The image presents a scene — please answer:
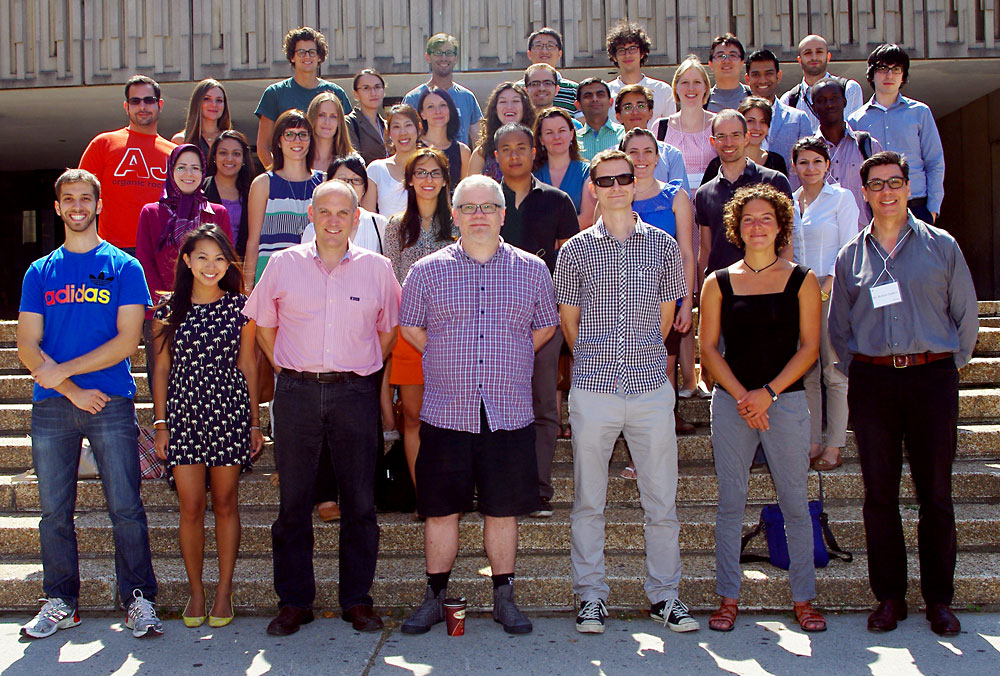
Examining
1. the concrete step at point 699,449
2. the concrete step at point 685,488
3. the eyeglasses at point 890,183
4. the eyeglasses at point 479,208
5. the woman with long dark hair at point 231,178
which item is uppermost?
the woman with long dark hair at point 231,178

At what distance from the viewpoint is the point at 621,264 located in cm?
399

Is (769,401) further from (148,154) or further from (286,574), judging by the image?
(148,154)

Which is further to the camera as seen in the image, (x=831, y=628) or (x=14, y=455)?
(x=14, y=455)

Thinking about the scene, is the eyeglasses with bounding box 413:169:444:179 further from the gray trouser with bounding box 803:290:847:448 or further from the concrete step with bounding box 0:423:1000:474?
the gray trouser with bounding box 803:290:847:448

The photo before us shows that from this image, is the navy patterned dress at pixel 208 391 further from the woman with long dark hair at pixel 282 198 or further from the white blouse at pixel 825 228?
the white blouse at pixel 825 228

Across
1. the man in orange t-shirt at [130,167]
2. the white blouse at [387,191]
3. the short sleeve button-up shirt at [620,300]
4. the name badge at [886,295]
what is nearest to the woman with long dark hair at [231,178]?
the man in orange t-shirt at [130,167]

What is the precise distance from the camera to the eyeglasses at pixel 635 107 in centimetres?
582

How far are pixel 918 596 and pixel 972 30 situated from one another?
804 cm

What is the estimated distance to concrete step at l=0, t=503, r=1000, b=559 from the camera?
455 cm

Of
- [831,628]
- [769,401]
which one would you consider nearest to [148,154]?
[769,401]

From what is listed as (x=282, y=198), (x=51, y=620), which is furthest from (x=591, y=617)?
(x=282, y=198)

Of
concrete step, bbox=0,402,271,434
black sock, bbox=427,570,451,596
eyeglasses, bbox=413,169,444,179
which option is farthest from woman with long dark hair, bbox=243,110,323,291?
black sock, bbox=427,570,451,596

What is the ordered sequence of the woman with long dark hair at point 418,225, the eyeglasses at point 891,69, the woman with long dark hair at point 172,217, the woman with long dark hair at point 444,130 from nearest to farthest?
the woman with long dark hair at point 418,225, the woman with long dark hair at point 172,217, the woman with long dark hair at point 444,130, the eyeglasses at point 891,69

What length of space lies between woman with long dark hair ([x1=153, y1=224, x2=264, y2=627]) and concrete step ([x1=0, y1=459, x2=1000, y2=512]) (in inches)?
35.6
